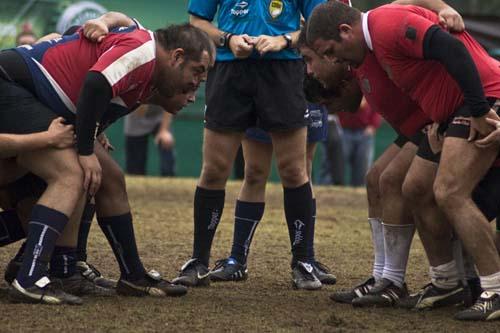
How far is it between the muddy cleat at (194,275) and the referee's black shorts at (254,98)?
843 millimetres

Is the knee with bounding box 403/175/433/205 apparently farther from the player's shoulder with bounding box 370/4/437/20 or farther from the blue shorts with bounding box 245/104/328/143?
the blue shorts with bounding box 245/104/328/143

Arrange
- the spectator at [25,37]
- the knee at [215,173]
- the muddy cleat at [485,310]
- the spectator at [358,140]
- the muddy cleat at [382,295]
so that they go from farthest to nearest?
the spectator at [358,140] → the spectator at [25,37] → the knee at [215,173] → the muddy cleat at [382,295] → the muddy cleat at [485,310]

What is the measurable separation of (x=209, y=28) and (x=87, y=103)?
157 cm

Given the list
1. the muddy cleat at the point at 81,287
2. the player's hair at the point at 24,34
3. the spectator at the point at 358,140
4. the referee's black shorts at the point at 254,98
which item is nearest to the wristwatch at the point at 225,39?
the referee's black shorts at the point at 254,98

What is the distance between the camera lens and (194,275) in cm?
692

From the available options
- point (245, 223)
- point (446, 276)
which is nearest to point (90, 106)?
point (245, 223)

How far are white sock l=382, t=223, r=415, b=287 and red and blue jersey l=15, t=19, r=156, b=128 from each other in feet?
5.04

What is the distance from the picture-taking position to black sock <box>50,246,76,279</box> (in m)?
6.27

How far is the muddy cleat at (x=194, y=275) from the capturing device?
6.86 m

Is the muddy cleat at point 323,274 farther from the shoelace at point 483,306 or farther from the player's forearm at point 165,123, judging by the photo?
the player's forearm at point 165,123

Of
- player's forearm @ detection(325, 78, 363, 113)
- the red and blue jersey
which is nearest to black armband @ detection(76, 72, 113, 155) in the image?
the red and blue jersey

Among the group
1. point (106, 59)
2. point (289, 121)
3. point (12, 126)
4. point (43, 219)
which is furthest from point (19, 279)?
point (289, 121)

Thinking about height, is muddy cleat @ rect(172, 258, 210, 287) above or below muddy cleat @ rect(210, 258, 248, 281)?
above

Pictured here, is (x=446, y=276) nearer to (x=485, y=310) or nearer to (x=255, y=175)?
(x=485, y=310)
